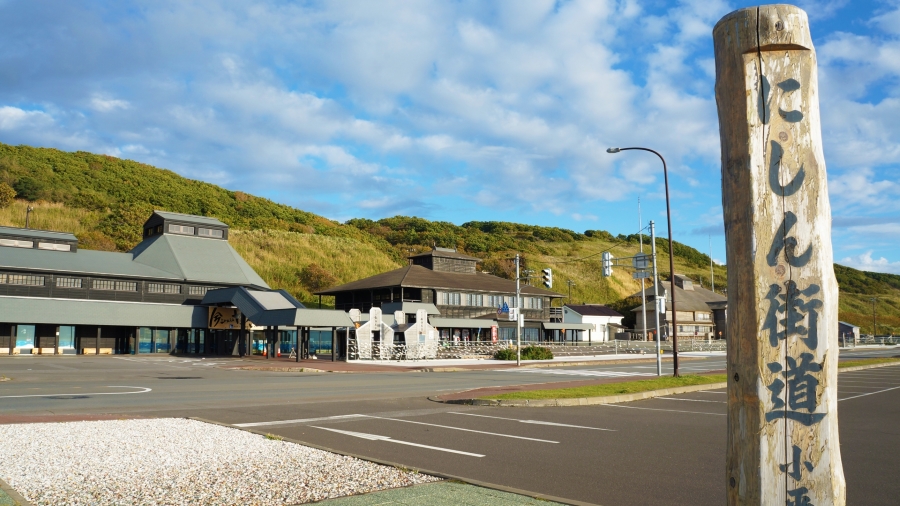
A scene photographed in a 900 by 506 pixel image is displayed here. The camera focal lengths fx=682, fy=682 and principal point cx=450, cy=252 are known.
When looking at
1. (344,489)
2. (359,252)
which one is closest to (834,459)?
(344,489)

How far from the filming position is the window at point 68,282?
50884 millimetres

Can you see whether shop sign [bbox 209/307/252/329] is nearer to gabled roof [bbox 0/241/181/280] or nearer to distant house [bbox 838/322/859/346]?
gabled roof [bbox 0/241/181/280]

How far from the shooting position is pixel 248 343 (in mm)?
57188

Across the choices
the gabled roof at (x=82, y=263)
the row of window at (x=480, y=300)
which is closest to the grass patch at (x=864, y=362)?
the row of window at (x=480, y=300)

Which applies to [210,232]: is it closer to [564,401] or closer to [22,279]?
[22,279]

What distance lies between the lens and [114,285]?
175 ft

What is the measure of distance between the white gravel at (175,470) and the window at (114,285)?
45.8 metres

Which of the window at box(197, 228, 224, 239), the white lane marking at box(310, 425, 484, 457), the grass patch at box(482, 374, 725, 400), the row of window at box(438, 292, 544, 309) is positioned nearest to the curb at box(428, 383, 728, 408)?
the grass patch at box(482, 374, 725, 400)

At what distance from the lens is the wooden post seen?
123 inches

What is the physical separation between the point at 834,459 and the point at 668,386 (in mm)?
19774

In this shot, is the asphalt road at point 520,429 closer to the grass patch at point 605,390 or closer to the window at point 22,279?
the grass patch at point 605,390

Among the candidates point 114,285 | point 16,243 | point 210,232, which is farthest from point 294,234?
point 16,243

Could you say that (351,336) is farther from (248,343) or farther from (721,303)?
(721,303)

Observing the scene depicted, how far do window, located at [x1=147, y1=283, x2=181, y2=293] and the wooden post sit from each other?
57.9 m
